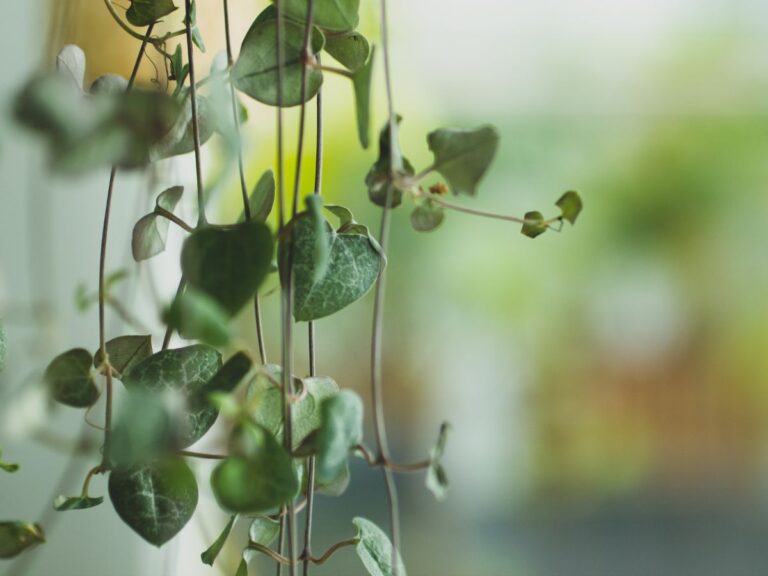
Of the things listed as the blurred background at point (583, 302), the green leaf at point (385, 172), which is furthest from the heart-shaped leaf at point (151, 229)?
the blurred background at point (583, 302)

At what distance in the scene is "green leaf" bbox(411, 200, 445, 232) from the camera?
397 millimetres

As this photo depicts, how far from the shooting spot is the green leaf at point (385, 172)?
1.04ft

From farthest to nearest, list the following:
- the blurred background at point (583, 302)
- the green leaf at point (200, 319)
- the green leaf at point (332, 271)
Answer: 1. the blurred background at point (583, 302)
2. the green leaf at point (332, 271)
3. the green leaf at point (200, 319)

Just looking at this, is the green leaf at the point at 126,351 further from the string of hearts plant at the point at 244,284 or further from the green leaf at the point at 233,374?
the green leaf at the point at 233,374

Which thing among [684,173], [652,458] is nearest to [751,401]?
[652,458]

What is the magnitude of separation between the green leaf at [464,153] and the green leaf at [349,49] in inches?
3.1

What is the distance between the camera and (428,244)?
4.77 ft

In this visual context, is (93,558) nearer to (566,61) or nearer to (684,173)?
(566,61)

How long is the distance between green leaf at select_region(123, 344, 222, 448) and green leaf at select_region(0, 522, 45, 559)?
71 millimetres

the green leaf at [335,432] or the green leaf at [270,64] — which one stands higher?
the green leaf at [270,64]

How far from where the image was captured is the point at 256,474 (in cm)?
27

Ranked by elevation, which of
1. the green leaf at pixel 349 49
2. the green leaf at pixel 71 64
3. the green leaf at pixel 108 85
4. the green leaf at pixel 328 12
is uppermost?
the green leaf at pixel 328 12

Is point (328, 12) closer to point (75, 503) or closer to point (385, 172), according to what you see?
point (385, 172)

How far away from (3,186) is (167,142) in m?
0.21
